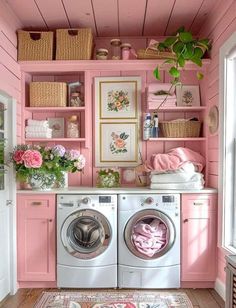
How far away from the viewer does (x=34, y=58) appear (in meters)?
3.14

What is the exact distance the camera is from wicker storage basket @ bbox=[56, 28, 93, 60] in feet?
10.3

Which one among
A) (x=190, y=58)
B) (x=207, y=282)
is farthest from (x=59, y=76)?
(x=207, y=282)

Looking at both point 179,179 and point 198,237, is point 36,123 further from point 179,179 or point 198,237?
point 198,237

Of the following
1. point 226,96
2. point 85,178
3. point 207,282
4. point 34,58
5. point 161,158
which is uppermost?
point 34,58

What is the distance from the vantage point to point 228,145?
2.70 meters

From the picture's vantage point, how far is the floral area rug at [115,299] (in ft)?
8.55

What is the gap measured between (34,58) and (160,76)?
133cm

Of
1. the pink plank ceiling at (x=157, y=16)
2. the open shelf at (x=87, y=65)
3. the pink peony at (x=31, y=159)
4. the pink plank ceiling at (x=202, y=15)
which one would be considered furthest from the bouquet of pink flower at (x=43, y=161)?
the pink plank ceiling at (x=202, y=15)

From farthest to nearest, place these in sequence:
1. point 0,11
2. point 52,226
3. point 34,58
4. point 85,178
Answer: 1. point 85,178
2. point 34,58
3. point 52,226
4. point 0,11

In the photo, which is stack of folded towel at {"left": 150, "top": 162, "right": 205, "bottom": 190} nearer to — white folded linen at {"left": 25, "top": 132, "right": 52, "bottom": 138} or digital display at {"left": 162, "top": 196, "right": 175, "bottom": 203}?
digital display at {"left": 162, "top": 196, "right": 175, "bottom": 203}

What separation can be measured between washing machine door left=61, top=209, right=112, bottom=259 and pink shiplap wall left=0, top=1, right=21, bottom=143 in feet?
3.30

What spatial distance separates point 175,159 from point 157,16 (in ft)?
4.62

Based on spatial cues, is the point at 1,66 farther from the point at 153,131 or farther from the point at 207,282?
the point at 207,282

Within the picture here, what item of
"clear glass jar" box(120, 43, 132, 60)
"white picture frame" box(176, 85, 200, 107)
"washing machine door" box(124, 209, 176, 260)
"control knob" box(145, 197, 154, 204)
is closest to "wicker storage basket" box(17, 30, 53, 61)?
"clear glass jar" box(120, 43, 132, 60)
